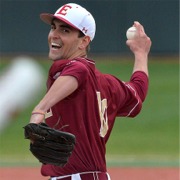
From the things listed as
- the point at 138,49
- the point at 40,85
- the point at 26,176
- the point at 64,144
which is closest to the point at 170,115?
the point at 40,85

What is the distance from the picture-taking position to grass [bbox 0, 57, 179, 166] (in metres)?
10.7

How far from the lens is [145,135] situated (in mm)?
12547

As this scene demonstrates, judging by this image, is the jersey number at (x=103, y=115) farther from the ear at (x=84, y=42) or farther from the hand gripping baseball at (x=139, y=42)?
the hand gripping baseball at (x=139, y=42)

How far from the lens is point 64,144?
13.4 feet

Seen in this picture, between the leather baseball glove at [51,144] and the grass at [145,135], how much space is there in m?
6.05

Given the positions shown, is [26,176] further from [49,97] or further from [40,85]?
[40,85]

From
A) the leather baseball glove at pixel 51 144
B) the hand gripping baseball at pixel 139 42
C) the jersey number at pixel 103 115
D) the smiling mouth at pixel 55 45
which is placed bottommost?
the leather baseball glove at pixel 51 144

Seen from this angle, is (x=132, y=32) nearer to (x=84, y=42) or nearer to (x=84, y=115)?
(x=84, y=42)

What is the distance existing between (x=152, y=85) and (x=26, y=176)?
7.45 metres

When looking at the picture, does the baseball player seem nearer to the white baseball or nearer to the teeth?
the teeth

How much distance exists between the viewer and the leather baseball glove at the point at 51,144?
3.98 meters

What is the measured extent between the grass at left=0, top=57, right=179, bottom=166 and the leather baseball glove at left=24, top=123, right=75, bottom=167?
6.05 metres

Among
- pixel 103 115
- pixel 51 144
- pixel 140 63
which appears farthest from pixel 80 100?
pixel 140 63

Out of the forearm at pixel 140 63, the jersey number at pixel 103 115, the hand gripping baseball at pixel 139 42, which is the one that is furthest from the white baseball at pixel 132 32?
the jersey number at pixel 103 115
